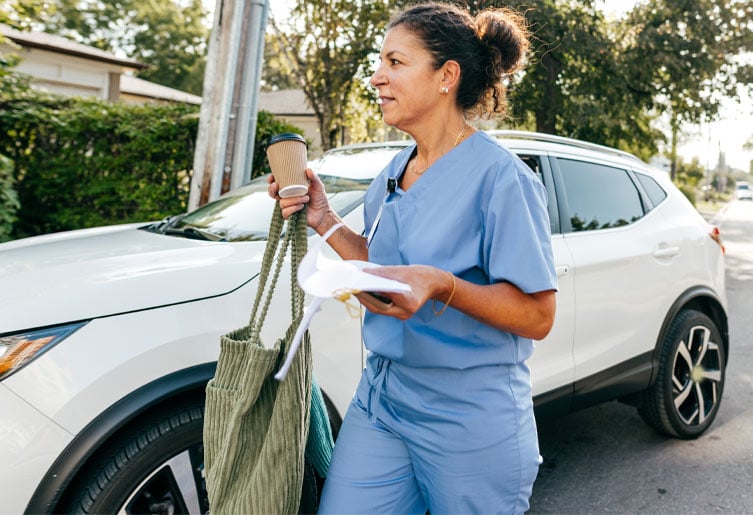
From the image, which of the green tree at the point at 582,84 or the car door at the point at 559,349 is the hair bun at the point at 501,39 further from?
the green tree at the point at 582,84

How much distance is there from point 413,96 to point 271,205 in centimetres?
157

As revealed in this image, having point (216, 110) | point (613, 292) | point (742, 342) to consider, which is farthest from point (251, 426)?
point (742, 342)

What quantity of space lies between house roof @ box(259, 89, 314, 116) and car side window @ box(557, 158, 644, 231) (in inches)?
874

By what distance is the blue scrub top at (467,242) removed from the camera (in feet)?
4.87

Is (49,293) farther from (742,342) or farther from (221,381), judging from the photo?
(742,342)

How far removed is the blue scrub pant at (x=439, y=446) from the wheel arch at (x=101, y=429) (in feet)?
2.05

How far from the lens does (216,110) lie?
240 inches

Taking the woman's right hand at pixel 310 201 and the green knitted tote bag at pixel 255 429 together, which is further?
the woman's right hand at pixel 310 201

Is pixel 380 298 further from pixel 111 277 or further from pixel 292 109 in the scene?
pixel 292 109

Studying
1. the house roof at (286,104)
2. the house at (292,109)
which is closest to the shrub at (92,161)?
the house at (292,109)

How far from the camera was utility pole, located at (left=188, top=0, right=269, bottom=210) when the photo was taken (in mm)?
6000

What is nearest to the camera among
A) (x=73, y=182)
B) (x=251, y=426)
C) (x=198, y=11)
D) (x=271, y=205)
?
(x=251, y=426)

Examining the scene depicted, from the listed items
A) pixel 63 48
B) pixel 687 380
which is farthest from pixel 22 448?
pixel 63 48

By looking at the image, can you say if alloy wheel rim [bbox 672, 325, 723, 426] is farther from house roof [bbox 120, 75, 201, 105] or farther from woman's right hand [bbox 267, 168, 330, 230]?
house roof [bbox 120, 75, 201, 105]
